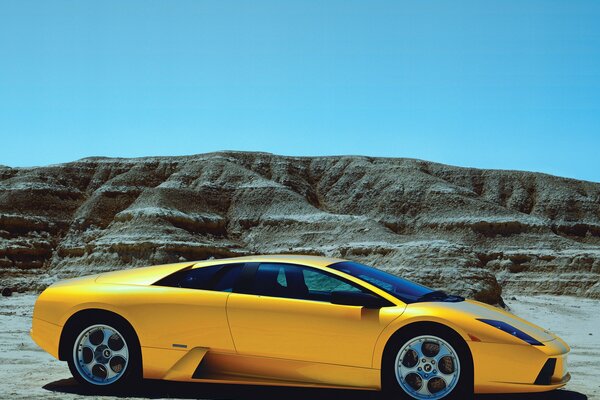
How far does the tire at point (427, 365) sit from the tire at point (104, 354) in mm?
2472

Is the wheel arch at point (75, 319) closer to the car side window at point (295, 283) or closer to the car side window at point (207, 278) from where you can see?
the car side window at point (207, 278)

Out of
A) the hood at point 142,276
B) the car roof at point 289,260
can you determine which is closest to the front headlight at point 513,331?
the car roof at point 289,260

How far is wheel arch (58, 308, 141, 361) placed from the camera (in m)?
Result: 7.68

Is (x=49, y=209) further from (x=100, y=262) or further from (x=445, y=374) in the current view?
(x=445, y=374)

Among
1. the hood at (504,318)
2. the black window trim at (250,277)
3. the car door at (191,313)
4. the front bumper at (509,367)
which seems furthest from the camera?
the car door at (191,313)

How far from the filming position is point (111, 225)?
6250 cm

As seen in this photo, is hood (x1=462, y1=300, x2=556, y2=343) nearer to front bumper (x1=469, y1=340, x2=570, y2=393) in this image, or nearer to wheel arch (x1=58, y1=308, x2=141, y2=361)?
front bumper (x1=469, y1=340, x2=570, y2=393)

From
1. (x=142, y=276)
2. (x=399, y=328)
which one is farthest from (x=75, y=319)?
(x=399, y=328)

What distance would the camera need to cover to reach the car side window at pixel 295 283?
7222 millimetres

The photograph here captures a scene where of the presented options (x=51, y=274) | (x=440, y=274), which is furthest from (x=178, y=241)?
(x=440, y=274)

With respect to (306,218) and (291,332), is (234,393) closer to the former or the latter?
(291,332)

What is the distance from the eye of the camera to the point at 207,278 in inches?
302

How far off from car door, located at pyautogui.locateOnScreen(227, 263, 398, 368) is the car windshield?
0.76 feet

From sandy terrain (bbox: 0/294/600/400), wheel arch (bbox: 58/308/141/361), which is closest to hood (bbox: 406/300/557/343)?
sandy terrain (bbox: 0/294/600/400)
